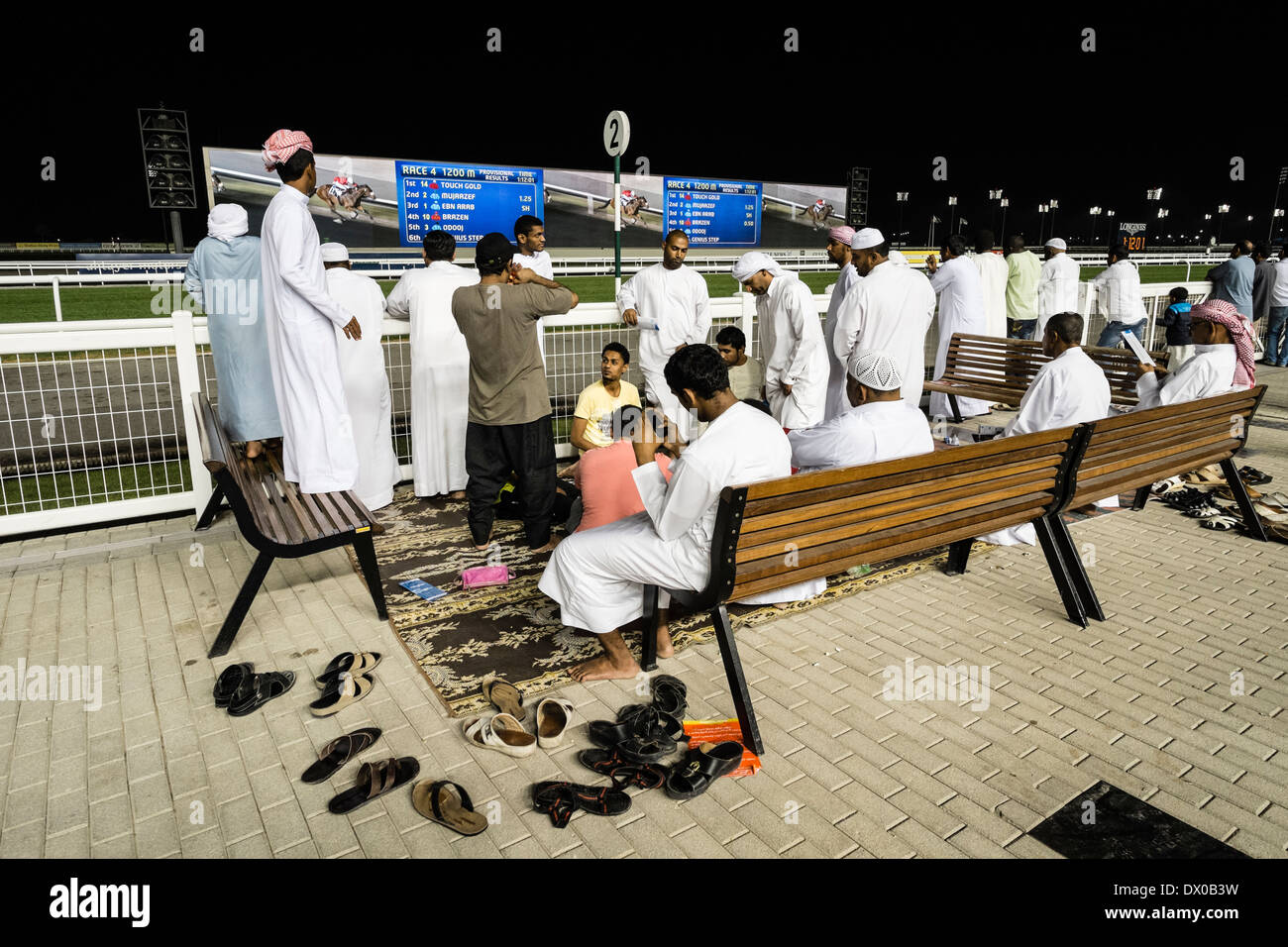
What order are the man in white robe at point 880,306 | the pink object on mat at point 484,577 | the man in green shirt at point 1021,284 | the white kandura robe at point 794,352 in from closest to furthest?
the pink object on mat at point 484,577, the white kandura robe at point 794,352, the man in white robe at point 880,306, the man in green shirt at point 1021,284

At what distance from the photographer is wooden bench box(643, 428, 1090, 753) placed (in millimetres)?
2770

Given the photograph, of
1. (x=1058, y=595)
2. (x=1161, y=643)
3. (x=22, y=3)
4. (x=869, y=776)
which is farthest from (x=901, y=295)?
(x=22, y=3)

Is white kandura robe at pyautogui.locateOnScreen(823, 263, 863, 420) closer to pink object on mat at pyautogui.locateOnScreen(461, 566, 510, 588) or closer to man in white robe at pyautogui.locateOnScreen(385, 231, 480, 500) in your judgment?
man in white robe at pyautogui.locateOnScreen(385, 231, 480, 500)

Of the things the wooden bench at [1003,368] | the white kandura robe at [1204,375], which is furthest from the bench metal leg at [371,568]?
the wooden bench at [1003,368]

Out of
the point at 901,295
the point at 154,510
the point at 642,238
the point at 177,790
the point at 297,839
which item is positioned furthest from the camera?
the point at 642,238

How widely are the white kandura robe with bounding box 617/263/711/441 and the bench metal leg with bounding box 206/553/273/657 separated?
3.54 m

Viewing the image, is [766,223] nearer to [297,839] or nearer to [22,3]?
[22,3]

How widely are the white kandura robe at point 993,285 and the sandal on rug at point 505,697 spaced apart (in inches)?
281

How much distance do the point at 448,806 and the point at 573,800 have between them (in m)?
0.39

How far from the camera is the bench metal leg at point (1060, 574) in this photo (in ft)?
12.1

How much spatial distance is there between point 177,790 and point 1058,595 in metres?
3.95

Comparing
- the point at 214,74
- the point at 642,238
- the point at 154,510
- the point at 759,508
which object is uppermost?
the point at 214,74

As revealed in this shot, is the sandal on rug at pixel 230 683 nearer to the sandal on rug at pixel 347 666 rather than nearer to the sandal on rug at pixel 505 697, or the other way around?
the sandal on rug at pixel 347 666

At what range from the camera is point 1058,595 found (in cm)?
400
